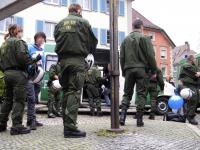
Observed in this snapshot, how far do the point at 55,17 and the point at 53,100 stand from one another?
25.1 metres

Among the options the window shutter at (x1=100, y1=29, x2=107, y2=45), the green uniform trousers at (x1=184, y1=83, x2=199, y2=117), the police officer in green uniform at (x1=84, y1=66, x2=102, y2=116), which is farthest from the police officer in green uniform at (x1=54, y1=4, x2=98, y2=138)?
the window shutter at (x1=100, y1=29, x2=107, y2=45)

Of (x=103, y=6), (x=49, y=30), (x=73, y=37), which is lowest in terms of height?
(x=73, y=37)

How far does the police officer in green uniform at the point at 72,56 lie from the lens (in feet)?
23.9

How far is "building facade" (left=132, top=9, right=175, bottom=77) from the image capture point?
63.6m

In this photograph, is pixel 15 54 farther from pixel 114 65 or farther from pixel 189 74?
pixel 189 74

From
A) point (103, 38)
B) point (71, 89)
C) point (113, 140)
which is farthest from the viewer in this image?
point (103, 38)

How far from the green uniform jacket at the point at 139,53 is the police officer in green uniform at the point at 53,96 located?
4449mm

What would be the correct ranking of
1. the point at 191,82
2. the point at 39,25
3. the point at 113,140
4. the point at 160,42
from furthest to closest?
the point at 160,42 < the point at 39,25 < the point at 191,82 < the point at 113,140

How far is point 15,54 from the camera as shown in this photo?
8016 millimetres

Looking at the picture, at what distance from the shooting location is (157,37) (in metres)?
Answer: 66.2

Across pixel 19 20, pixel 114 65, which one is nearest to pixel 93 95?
A: pixel 114 65

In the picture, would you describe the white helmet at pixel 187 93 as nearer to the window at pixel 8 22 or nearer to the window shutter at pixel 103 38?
the window at pixel 8 22

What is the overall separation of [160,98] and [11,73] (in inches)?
433

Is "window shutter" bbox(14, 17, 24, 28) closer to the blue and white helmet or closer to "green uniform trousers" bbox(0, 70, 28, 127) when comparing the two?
the blue and white helmet
